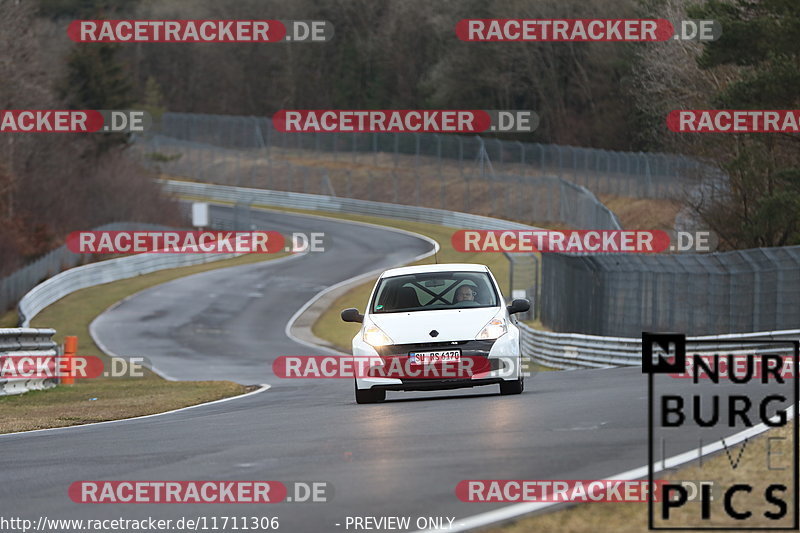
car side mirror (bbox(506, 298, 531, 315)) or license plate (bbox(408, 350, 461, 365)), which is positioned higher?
car side mirror (bbox(506, 298, 531, 315))

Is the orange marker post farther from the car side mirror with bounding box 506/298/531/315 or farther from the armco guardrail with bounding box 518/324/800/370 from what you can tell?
the car side mirror with bounding box 506/298/531/315

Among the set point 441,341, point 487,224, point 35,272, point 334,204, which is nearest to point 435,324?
point 441,341

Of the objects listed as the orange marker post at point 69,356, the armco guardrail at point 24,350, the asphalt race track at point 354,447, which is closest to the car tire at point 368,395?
the asphalt race track at point 354,447

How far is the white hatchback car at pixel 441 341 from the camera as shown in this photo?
14.9 m

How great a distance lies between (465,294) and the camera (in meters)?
15.9

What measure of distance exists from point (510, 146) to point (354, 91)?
36819 mm

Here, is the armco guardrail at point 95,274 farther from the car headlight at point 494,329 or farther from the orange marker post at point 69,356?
the car headlight at point 494,329

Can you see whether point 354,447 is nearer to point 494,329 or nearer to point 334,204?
point 494,329

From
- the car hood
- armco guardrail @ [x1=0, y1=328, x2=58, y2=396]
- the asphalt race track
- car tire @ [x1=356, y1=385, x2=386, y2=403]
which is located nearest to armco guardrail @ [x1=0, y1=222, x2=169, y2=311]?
armco guardrail @ [x1=0, y1=328, x2=58, y2=396]

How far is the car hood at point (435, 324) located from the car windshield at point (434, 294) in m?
0.23

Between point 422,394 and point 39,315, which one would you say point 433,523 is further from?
point 39,315

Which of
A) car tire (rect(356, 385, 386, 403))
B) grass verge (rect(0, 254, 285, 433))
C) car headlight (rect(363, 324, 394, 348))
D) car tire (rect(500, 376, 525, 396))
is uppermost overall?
car headlight (rect(363, 324, 394, 348))

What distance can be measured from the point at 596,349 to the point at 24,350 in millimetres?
10976

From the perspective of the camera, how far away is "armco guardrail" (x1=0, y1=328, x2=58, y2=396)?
20.9 metres
